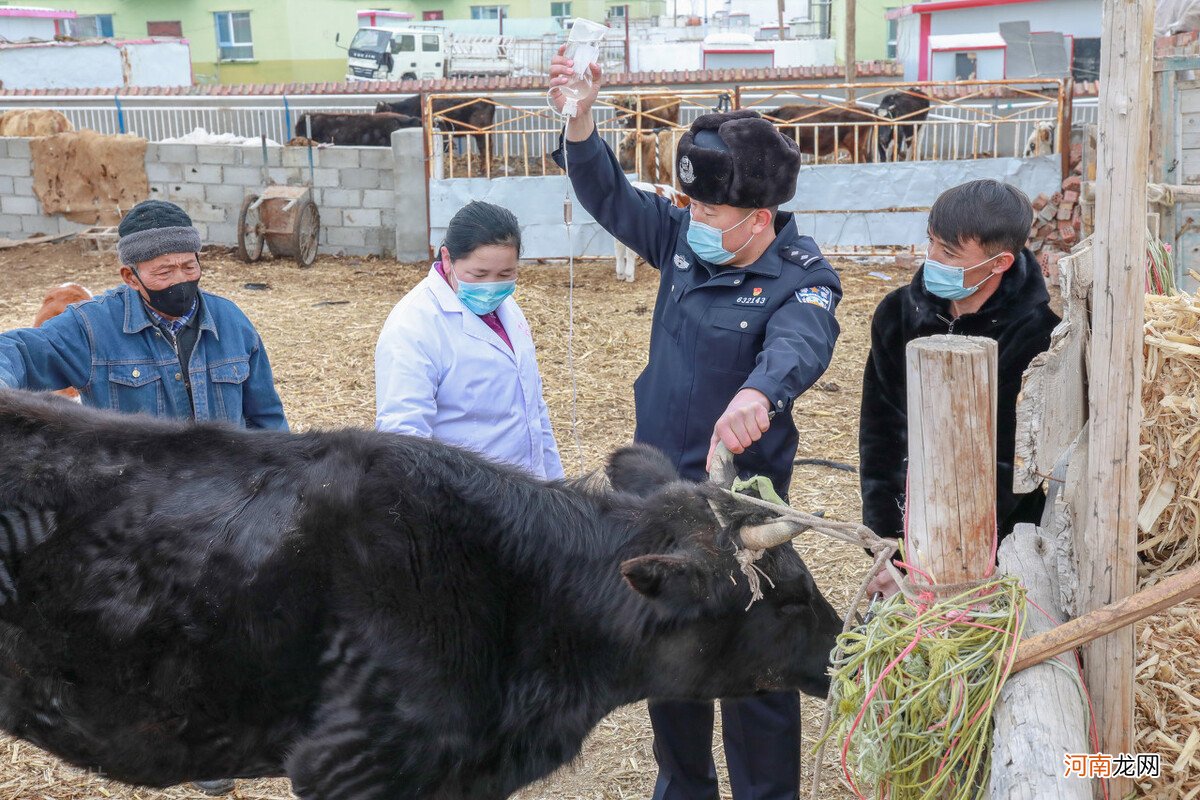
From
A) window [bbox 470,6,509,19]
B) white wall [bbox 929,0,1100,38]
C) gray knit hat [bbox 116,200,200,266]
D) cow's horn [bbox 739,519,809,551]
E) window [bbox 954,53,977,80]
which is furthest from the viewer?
window [bbox 470,6,509,19]

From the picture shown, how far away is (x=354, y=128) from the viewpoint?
1911 centimetres

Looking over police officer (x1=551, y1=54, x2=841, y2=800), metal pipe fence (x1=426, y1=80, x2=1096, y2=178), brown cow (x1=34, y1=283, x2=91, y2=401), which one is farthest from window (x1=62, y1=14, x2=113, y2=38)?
police officer (x1=551, y1=54, x2=841, y2=800)

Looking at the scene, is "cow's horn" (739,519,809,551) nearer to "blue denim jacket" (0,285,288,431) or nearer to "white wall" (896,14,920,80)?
"blue denim jacket" (0,285,288,431)

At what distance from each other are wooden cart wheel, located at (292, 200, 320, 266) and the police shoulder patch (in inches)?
438

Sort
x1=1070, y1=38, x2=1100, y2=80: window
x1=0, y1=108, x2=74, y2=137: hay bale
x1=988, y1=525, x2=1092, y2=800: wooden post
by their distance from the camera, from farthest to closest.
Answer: x1=1070, y1=38, x2=1100, y2=80: window
x1=0, y1=108, x2=74, y2=137: hay bale
x1=988, y1=525, x2=1092, y2=800: wooden post

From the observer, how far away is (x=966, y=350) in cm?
211

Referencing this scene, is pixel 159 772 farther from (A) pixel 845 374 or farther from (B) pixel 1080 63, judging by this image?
(B) pixel 1080 63

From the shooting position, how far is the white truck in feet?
125

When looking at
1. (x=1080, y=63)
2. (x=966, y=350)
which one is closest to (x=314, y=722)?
(x=966, y=350)

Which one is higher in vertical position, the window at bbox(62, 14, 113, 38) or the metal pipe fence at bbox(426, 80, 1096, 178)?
the window at bbox(62, 14, 113, 38)

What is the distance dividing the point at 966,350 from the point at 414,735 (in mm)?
1645

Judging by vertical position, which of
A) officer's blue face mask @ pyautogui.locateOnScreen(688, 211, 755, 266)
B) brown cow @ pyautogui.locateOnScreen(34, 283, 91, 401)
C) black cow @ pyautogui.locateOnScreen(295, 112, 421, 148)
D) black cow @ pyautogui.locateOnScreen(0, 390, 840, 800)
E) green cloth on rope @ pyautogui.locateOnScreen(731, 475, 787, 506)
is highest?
black cow @ pyautogui.locateOnScreen(295, 112, 421, 148)

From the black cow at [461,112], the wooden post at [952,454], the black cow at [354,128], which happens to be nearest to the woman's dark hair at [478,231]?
the wooden post at [952,454]

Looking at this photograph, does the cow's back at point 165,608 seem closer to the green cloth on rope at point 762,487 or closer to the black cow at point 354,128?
the green cloth on rope at point 762,487
